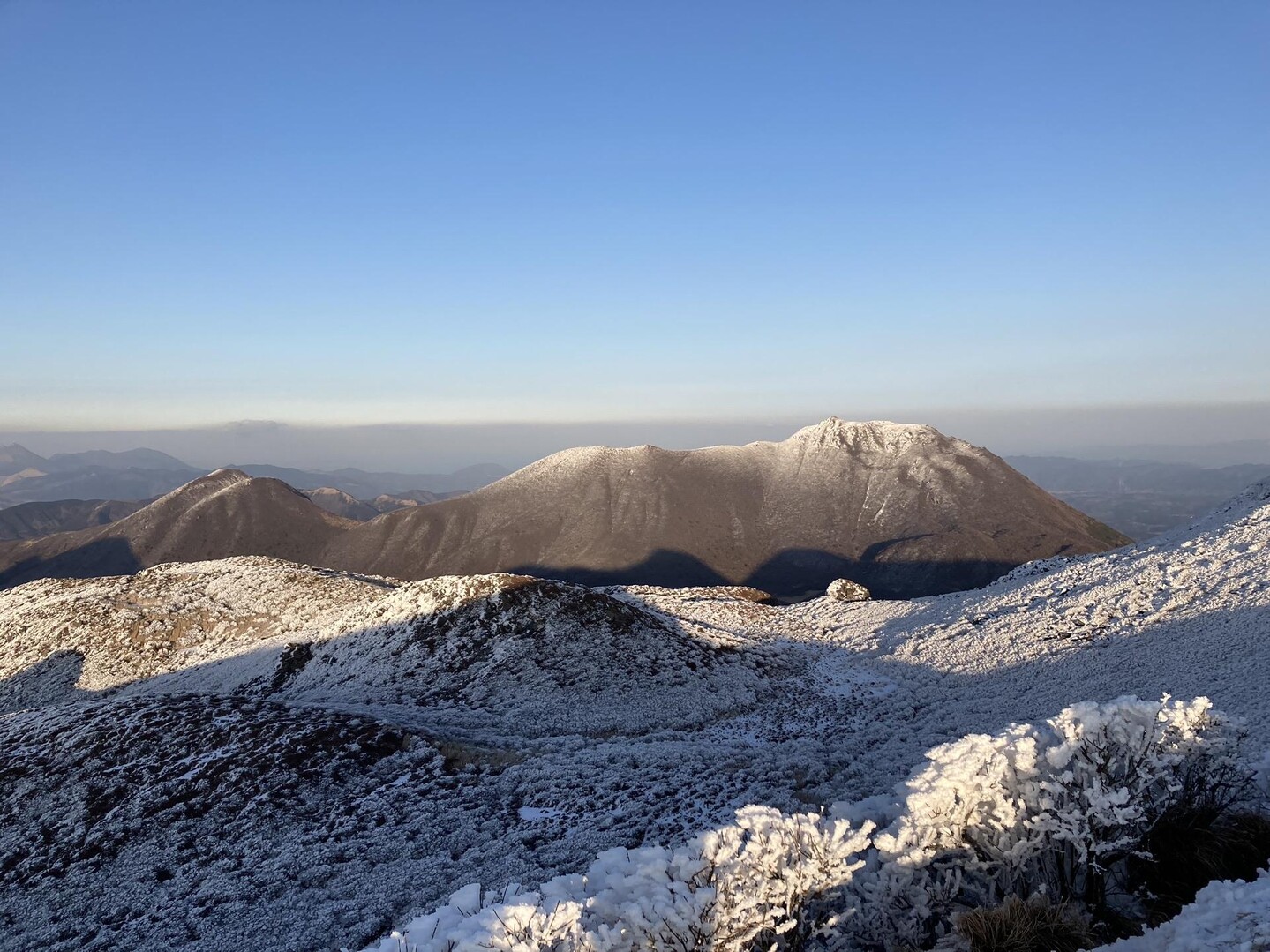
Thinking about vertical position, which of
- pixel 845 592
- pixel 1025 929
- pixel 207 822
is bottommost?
pixel 845 592

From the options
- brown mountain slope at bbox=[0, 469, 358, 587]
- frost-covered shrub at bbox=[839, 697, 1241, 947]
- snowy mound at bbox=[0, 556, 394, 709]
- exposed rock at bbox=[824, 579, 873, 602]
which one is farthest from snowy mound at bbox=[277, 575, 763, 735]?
brown mountain slope at bbox=[0, 469, 358, 587]

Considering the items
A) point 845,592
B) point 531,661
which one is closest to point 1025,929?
point 531,661

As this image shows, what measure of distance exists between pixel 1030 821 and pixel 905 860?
5.80 ft

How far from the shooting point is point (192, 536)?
14738cm

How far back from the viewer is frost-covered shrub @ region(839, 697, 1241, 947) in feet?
28.6

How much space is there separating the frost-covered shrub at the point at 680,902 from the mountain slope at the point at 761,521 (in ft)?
352

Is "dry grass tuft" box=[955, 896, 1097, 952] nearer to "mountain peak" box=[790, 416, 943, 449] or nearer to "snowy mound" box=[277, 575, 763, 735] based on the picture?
"snowy mound" box=[277, 575, 763, 735]

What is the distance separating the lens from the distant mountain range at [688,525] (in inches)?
4759

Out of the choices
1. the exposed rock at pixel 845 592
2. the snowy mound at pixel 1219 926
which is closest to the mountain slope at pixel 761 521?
the exposed rock at pixel 845 592

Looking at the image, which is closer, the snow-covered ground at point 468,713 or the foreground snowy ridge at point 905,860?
the foreground snowy ridge at point 905,860

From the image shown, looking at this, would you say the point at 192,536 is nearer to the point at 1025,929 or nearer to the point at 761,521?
the point at 761,521

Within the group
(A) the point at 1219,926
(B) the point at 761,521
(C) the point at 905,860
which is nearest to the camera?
(A) the point at 1219,926

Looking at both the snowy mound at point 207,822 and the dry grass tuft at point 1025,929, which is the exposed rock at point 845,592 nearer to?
the snowy mound at point 207,822

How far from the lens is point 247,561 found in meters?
55.6
